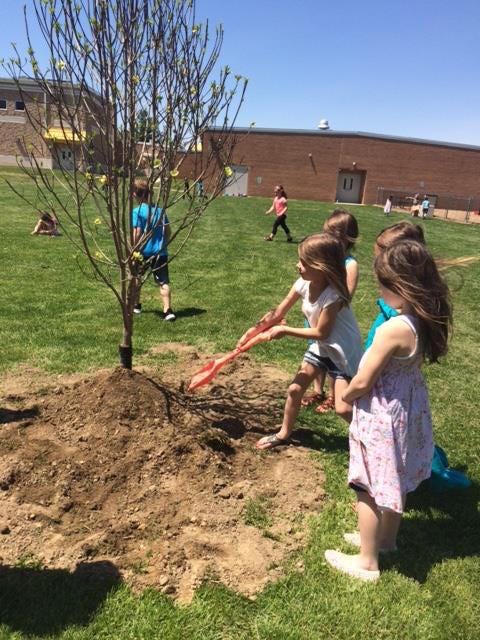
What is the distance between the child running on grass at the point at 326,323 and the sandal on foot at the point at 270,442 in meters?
0.02

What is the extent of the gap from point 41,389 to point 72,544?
206 cm

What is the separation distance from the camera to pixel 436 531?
3.14m

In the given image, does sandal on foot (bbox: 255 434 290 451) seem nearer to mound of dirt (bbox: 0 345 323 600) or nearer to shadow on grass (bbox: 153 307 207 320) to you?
mound of dirt (bbox: 0 345 323 600)

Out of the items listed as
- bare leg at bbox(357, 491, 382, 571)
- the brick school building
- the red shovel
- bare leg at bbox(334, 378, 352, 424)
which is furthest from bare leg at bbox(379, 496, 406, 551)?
the brick school building

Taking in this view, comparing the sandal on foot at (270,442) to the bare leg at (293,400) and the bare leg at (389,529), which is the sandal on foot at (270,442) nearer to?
the bare leg at (293,400)

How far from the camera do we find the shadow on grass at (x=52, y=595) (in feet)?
7.64

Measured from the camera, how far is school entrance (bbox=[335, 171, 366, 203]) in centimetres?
4519

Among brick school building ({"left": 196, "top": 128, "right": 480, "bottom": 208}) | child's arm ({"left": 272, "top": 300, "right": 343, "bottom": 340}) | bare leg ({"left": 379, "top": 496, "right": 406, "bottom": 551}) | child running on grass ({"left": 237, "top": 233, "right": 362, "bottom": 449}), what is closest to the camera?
bare leg ({"left": 379, "top": 496, "right": 406, "bottom": 551})

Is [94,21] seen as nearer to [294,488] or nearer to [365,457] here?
[365,457]

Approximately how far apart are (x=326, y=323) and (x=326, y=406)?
1438 mm

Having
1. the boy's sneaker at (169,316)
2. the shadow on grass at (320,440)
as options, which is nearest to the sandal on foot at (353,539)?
the shadow on grass at (320,440)

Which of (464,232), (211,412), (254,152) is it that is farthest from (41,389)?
(254,152)

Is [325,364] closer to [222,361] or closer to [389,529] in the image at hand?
[222,361]

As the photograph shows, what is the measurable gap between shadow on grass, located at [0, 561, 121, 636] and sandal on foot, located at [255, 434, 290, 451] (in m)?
1.47
